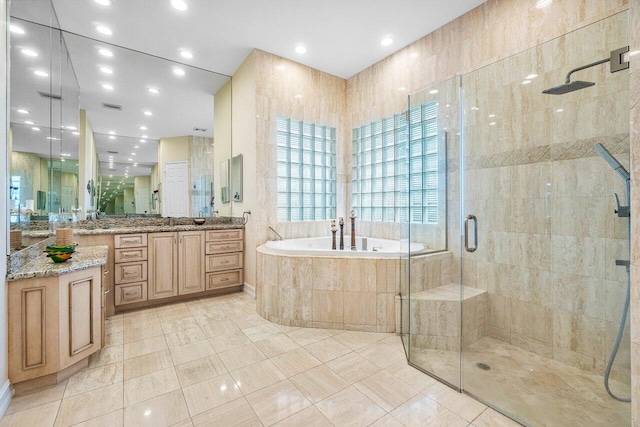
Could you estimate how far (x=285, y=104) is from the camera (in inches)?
141

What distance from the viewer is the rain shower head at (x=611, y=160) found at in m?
1.62

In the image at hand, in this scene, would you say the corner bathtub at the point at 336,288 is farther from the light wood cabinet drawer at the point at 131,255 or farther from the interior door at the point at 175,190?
the interior door at the point at 175,190

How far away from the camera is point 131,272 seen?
9.92 feet

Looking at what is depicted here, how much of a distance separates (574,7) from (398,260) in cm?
232

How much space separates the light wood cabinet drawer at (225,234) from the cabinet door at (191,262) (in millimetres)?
104

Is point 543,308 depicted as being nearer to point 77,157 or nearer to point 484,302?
point 484,302

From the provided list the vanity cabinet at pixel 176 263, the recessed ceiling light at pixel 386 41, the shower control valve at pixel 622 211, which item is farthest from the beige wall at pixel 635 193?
the vanity cabinet at pixel 176 263

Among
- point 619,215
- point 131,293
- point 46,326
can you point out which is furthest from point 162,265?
point 619,215

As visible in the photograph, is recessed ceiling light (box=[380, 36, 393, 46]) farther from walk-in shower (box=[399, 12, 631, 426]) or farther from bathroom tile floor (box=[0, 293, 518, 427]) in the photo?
bathroom tile floor (box=[0, 293, 518, 427])

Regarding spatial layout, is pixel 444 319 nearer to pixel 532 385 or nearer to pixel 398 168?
pixel 532 385

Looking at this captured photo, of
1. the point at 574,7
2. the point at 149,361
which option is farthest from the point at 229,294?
the point at 574,7

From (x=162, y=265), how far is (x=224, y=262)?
691 millimetres

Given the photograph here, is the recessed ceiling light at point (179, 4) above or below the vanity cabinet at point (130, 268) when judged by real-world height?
above

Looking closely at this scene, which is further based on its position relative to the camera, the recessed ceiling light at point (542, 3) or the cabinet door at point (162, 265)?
the cabinet door at point (162, 265)
